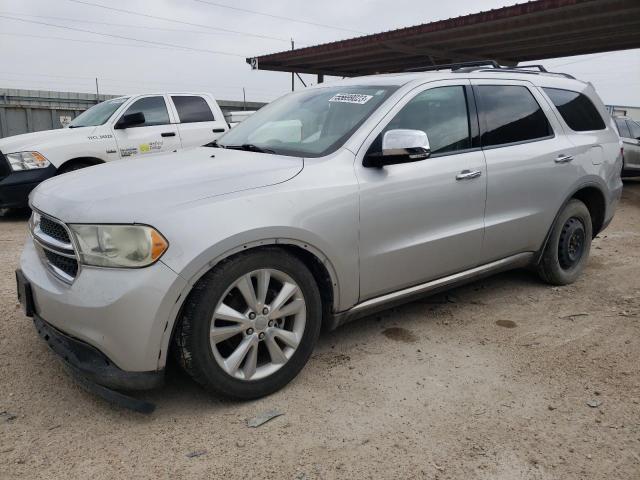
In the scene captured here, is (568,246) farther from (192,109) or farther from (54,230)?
(192,109)

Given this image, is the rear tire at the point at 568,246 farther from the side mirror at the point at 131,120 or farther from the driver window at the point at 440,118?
the side mirror at the point at 131,120

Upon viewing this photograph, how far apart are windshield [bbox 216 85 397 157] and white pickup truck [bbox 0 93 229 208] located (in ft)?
8.16

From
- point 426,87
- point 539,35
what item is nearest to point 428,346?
point 426,87

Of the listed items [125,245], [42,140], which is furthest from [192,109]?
[125,245]

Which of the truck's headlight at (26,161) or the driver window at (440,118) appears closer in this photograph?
the driver window at (440,118)

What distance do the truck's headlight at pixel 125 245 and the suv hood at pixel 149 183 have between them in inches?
1.7

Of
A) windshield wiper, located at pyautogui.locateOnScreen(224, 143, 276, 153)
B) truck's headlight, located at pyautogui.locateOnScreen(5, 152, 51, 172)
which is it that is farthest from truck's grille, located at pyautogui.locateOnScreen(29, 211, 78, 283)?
truck's headlight, located at pyautogui.locateOnScreen(5, 152, 51, 172)

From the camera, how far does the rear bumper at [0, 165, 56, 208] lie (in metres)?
6.48

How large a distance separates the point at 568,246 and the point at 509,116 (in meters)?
1.30

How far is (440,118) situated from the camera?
339 cm

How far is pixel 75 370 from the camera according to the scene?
7.82 ft

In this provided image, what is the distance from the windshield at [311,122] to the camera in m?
3.04

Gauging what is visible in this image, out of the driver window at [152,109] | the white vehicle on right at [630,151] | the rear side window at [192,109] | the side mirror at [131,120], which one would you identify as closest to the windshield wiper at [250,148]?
the side mirror at [131,120]

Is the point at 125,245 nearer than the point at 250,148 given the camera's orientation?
Yes
